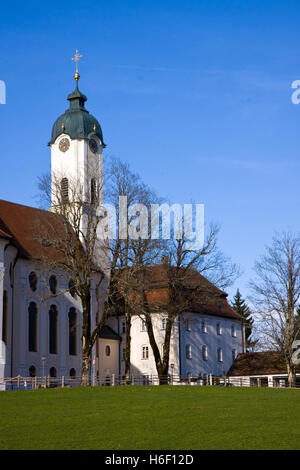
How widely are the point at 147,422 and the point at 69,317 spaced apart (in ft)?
109

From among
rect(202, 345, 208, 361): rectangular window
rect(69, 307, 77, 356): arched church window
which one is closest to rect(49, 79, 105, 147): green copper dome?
rect(69, 307, 77, 356): arched church window

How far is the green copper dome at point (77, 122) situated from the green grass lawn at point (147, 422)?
120 ft

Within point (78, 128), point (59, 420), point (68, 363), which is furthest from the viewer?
point (78, 128)

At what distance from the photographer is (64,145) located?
2534 inches

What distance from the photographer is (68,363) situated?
53000 millimetres

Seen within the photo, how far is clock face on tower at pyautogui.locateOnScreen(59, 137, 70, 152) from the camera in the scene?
64188 mm

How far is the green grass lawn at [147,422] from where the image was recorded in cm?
1794

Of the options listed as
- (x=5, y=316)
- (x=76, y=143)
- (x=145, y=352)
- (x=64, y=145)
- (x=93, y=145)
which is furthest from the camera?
(x=93, y=145)

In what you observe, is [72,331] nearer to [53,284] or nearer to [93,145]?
[53,284]

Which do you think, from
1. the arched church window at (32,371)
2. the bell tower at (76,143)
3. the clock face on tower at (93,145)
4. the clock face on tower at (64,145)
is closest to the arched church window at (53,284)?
the arched church window at (32,371)

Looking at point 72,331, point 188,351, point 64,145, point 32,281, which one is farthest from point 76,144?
point 188,351
